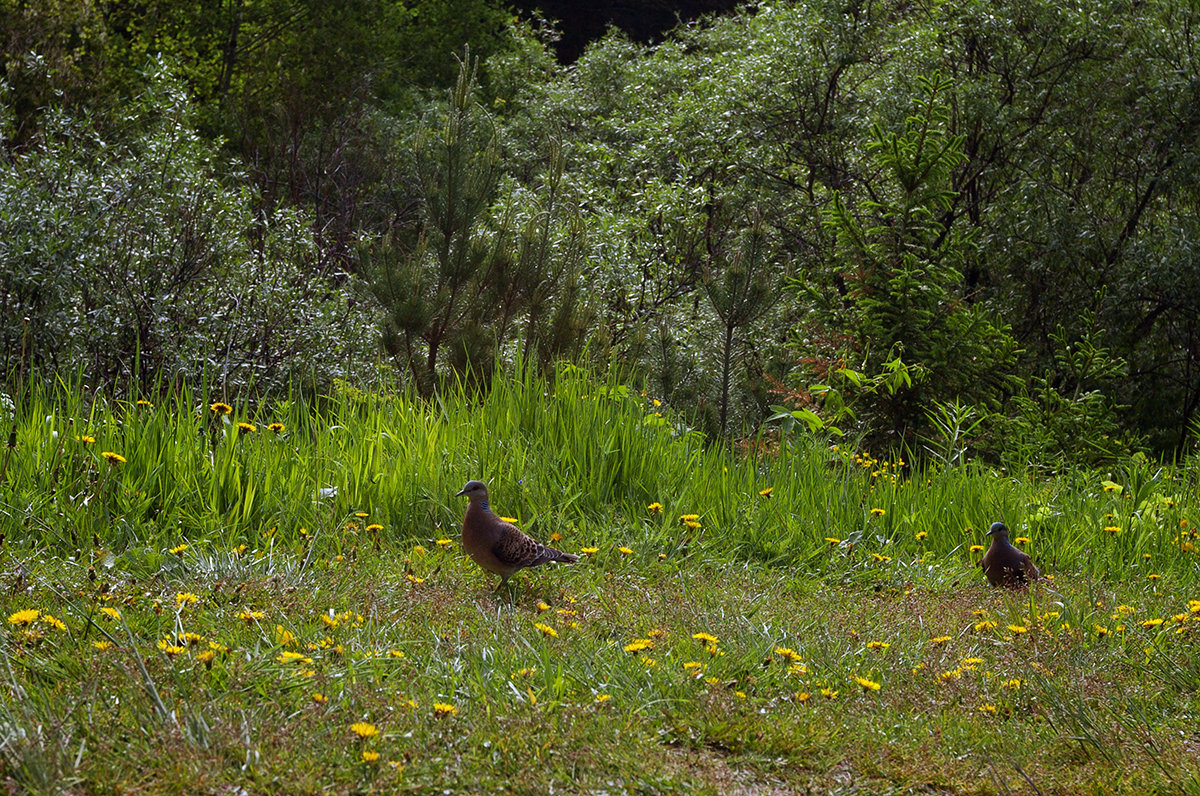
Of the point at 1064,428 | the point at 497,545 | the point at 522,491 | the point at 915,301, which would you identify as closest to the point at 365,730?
the point at 497,545

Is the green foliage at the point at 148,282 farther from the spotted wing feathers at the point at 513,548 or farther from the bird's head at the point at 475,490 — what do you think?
the spotted wing feathers at the point at 513,548

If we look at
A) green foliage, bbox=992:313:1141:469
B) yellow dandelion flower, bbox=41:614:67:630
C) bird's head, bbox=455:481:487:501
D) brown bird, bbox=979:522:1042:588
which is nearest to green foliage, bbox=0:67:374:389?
bird's head, bbox=455:481:487:501

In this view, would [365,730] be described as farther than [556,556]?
No

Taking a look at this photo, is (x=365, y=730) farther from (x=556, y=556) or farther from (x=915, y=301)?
(x=915, y=301)

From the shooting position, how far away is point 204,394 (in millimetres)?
4754

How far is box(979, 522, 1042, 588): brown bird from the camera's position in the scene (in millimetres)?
4410

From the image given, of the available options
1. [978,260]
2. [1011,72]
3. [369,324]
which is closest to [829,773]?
[369,324]

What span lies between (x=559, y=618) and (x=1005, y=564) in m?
1.97

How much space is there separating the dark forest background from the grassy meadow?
92 cm

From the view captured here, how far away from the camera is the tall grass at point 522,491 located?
420 centimetres

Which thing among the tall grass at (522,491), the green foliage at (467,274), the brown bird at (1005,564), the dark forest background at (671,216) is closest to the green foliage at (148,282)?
the dark forest background at (671,216)

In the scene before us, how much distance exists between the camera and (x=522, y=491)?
481 centimetres

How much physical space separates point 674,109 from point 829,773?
14.7 m

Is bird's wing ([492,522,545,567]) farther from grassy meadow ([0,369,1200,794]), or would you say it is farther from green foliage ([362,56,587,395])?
green foliage ([362,56,587,395])
